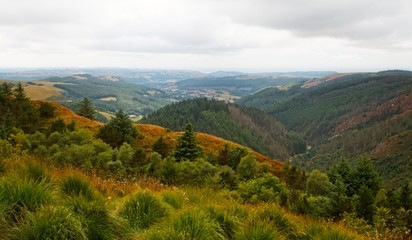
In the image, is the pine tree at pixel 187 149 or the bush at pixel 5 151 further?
the pine tree at pixel 187 149

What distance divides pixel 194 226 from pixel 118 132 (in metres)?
49.5

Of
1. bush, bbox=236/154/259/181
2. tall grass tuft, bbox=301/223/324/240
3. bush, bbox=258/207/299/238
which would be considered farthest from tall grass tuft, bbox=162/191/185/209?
bush, bbox=236/154/259/181

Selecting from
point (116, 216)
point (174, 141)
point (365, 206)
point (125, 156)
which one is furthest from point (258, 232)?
point (174, 141)

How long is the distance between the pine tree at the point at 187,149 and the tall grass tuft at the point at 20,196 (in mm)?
37068

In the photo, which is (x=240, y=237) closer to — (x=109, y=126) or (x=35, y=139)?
(x=35, y=139)

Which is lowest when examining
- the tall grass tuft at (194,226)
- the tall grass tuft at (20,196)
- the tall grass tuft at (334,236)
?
the tall grass tuft at (334,236)

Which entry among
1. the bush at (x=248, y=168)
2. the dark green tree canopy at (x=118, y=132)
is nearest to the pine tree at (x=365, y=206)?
the bush at (x=248, y=168)

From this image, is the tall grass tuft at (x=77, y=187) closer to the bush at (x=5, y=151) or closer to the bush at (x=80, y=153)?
the bush at (x=5, y=151)

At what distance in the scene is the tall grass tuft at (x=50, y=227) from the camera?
4.56m

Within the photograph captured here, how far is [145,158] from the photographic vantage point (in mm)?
42969

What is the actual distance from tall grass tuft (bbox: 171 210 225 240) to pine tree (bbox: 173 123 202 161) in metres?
37.0

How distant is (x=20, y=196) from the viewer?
533cm

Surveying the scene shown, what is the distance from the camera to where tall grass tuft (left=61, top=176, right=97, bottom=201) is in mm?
6332

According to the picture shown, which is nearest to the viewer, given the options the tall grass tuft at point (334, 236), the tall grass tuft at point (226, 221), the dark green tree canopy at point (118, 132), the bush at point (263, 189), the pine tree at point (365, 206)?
the tall grass tuft at point (334, 236)
